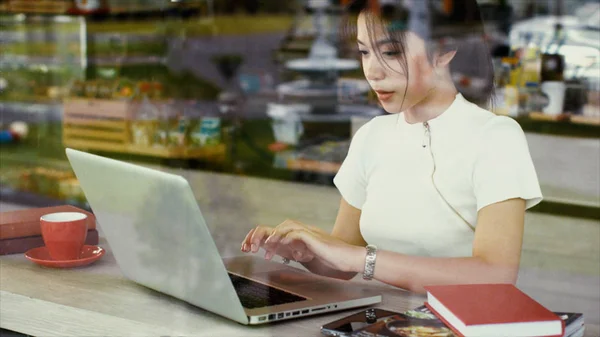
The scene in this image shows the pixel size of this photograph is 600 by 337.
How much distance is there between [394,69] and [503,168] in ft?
0.71

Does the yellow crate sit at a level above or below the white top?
below

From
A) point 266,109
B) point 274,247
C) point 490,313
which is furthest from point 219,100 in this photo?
point 490,313

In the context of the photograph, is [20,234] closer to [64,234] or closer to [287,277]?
[64,234]

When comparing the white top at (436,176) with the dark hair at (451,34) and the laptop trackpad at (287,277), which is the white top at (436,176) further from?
the laptop trackpad at (287,277)

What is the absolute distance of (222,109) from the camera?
531 cm

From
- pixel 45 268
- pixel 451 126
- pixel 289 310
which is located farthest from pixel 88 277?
pixel 451 126

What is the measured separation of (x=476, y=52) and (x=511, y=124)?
17 centimetres

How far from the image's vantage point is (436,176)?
1329 mm

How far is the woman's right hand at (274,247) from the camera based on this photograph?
125 centimetres

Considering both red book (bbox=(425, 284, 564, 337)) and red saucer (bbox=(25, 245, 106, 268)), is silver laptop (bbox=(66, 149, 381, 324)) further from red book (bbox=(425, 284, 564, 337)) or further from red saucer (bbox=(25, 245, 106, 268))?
red book (bbox=(425, 284, 564, 337))

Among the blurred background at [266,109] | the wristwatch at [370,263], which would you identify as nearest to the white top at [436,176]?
the wristwatch at [370,263]

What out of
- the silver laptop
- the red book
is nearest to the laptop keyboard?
the silver laptop

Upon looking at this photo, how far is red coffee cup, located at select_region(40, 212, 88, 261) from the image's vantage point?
4.44ft

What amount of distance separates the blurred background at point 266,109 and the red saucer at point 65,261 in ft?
3.70
